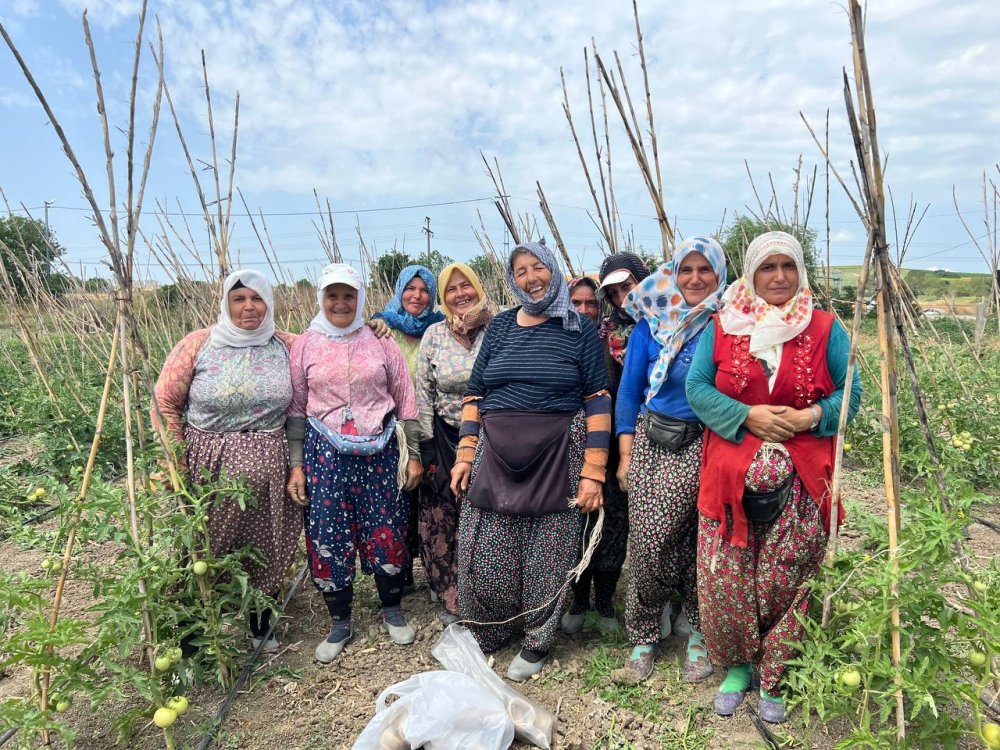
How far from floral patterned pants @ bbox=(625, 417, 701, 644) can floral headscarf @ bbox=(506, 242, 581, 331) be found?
0.43m

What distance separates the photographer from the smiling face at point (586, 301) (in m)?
2.27

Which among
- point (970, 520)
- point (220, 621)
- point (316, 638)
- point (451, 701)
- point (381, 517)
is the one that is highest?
point (970, 520)

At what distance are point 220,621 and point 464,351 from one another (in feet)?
4.01

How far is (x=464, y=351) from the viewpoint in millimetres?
2307

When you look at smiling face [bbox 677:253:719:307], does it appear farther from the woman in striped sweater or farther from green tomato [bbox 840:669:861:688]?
green tomato [bbox 840:669:861:688]

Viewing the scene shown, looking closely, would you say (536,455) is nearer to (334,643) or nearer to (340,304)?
(340,304)

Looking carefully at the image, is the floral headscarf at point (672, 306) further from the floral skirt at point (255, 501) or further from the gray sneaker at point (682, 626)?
the floral skirt at point (255, 501)

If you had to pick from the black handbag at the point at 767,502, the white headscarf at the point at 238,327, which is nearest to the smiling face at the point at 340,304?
the white headscarf at the point at 238,327

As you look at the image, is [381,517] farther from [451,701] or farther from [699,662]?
[699,662]

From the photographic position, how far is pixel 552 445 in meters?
2.02

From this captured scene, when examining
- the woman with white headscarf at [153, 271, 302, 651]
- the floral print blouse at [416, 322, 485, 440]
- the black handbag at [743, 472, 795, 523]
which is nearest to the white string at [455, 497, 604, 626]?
the black handbag at [743, 472, 795, 523]

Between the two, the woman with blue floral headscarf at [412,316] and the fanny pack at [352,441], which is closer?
the fanny pack at [352,441]

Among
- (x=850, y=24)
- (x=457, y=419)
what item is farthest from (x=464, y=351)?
(x=850, y=24)

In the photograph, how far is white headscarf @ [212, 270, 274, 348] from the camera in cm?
204
